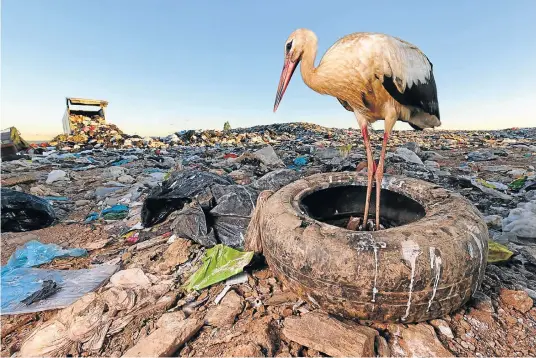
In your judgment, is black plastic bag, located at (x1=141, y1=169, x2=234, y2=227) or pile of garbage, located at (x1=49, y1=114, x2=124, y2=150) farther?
pile of garbage, located at (x1=49, y1=114, x2=124, y2=150)

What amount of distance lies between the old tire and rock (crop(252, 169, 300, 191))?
132 cm

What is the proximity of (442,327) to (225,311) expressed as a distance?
3.64 feet

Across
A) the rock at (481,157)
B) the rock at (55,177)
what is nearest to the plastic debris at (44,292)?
the rock at (55,177)

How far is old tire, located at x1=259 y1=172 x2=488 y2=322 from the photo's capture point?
1134 mm

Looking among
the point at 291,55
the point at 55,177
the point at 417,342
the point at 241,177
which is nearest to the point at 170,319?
the point at 417,342

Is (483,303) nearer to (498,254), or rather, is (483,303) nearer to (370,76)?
(498,254)

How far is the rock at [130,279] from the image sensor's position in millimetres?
1749

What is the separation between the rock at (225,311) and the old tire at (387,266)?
1.11ft

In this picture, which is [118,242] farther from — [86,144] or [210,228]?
[86,144]

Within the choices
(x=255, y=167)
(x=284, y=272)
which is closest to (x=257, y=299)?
(x=284, y=272)

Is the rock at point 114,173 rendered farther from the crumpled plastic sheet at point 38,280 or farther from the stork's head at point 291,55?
the stork's head at point 291,55

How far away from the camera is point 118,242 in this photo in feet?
8.33

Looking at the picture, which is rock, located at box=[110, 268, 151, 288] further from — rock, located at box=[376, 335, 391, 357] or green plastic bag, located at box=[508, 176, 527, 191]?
green plastic bag, located at box=[508, 176, 527, 191]

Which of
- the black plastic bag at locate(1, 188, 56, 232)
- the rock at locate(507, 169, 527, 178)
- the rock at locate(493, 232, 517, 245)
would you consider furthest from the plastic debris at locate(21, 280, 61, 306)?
the rock at locate(507, 169, 527, 178)
